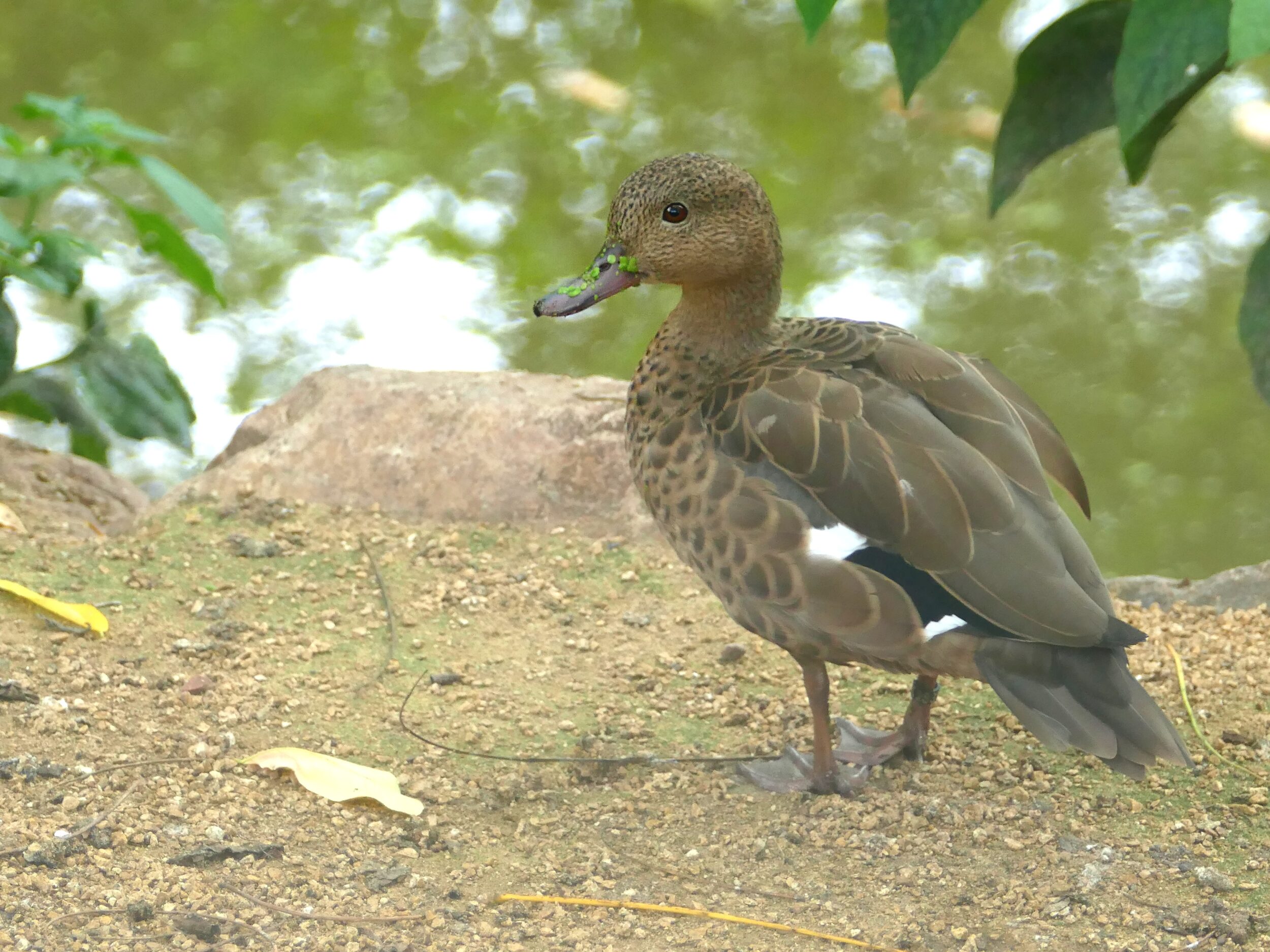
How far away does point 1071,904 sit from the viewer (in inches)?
86.7

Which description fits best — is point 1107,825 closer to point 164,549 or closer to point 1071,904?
point 1071,904

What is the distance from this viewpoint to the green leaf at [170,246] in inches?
147

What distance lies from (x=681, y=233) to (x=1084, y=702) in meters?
1.05

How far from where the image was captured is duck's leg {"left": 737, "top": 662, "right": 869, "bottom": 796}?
2.52 m

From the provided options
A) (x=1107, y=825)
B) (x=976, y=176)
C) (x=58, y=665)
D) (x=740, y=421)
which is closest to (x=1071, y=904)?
(x=1107, y=825)

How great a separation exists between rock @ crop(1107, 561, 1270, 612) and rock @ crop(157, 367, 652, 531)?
3.80 feet

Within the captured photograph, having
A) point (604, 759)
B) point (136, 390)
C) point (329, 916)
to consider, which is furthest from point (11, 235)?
point (329, 916)

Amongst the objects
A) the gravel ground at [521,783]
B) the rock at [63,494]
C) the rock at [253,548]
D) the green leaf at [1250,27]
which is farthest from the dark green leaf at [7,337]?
the green leaf at [1250,27]

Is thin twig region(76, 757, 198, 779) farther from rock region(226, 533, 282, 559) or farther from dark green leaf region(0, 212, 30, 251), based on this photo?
dark green leaf region(0, 212, 30, 251)

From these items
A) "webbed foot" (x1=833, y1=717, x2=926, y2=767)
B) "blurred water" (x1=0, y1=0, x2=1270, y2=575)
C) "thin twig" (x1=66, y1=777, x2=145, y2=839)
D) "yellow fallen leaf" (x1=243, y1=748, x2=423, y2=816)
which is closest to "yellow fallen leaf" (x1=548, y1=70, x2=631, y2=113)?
"blurred water" (x1=0, y1=0, x2=1270, y2=575)

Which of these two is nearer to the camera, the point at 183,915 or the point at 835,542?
the point at 183,915

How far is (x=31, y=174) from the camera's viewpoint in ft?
10.8

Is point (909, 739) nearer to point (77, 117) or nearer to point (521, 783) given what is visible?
point (521, 783)

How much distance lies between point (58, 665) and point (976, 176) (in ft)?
14.8
